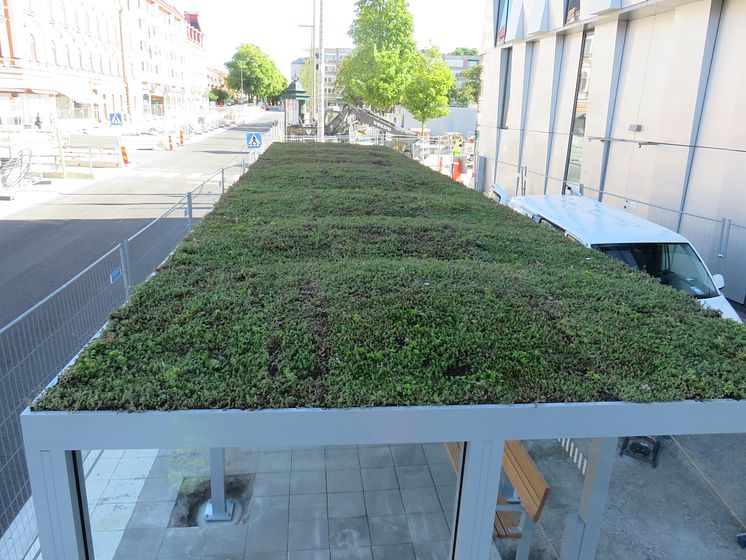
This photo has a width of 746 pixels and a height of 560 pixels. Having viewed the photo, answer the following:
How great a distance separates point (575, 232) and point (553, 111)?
12.1 m

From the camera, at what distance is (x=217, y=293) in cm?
425

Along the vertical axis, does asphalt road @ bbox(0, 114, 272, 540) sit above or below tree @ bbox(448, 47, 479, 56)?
below

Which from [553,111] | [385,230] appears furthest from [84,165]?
[385,230]

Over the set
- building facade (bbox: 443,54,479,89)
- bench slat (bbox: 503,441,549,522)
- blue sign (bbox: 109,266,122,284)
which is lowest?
bench slat (bbox: 503,441,549,522)

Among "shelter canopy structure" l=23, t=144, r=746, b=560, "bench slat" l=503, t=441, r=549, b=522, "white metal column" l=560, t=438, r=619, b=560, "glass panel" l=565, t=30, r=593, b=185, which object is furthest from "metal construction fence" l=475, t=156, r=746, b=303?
"white metal column" l=560, t=438, r=619, b=560

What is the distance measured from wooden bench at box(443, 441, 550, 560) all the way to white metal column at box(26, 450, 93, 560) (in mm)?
2412

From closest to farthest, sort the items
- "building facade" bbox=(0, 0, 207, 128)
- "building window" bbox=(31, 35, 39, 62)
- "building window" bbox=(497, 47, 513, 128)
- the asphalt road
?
the asphalt road
"building window" bbox=(497, 47, 513, 128)
"building facade" bbox=(0, 0, 207, 128)
"building window" bbox=(31, 35, 39, 62)

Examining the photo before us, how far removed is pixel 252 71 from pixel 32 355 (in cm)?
11772

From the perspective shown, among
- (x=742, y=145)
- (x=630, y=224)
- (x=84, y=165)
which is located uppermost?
(x=742, y=145)

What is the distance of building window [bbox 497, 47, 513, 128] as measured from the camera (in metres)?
23.0

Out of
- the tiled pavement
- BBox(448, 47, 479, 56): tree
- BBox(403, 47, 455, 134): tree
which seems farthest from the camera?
BBox(448, 47, 479, 56): tree

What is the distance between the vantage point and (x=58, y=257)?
13258mm

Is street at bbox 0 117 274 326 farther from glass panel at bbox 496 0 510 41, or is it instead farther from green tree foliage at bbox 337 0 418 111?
green tree foliage at bbox 337 0 418 111

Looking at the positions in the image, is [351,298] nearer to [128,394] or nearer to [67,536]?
[128,394]
